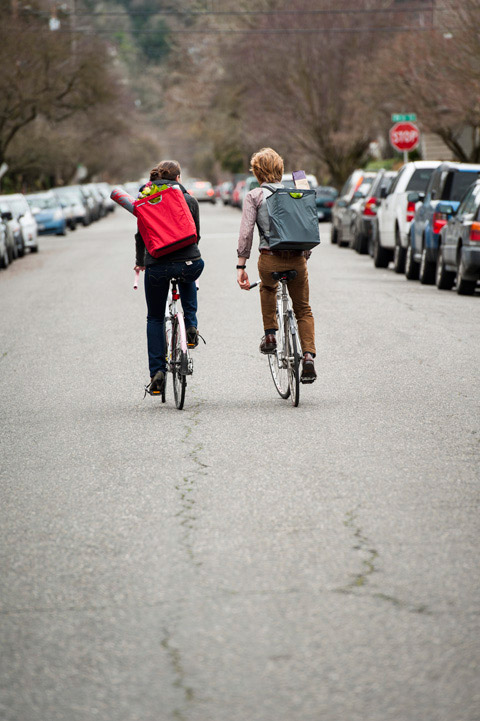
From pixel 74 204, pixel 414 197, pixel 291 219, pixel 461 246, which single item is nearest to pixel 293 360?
pixel 291 219

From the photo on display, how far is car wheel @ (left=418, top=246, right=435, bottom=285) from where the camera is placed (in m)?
19.7

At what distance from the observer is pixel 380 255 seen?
2344 cm

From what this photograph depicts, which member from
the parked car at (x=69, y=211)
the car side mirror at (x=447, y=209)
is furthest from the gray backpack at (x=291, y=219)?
the parked car at (x=69, y=211)

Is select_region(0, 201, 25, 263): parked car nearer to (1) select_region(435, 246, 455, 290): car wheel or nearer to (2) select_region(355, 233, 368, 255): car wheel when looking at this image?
(2) select_region(355, 233, 368, 255): car wheel

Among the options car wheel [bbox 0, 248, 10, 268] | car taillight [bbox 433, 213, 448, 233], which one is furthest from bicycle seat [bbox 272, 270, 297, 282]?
car wheel [bbox 0, 248, 10, 268]

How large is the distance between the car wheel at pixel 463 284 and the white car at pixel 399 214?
3502 mm

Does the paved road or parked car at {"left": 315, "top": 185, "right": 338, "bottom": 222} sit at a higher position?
the paved road

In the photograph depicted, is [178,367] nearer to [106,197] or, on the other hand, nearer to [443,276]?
[443,276]

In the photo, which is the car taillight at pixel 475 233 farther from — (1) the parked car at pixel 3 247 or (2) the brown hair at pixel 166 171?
(1) the parked car at pixel 3 247

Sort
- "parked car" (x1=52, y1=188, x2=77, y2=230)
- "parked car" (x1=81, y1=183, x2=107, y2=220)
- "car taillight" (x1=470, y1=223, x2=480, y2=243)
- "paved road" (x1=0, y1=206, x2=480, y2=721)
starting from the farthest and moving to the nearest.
A: "parked car" (x1=81, y1=183, x2=107, y2=220)
"parked car" (x1=52, y1=188, x2=77, y2=230)
"car taillight" (x1=470, y1=223, x2=480, y2=243)
"paved road" (x1=0, y1=206, x2=480, y2=721)

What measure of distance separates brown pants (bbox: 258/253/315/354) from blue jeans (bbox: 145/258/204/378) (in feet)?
1.62

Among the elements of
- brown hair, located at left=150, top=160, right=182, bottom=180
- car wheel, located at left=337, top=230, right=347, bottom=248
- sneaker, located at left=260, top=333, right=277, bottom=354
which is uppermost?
brown hair, located at left=150, top=160, right=182, bottom=180

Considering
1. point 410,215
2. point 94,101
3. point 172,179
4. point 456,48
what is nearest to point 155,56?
point 94,101

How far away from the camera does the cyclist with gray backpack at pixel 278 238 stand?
878 cm
